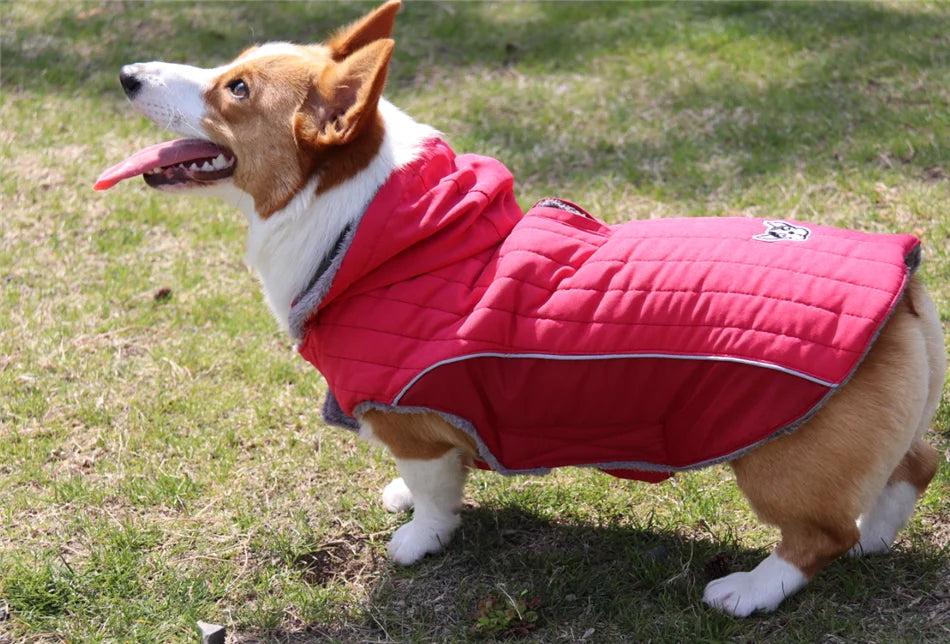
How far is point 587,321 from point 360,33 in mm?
1132

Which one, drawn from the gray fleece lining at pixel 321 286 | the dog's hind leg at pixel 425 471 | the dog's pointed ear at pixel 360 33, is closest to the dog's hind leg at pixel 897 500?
the dog's hind leg at pixel 425 471

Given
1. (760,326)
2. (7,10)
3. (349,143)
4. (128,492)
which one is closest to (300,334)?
(349,143)

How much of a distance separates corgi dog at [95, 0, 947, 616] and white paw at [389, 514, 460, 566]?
66 millimetres

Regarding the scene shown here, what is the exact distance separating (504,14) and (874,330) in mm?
5228

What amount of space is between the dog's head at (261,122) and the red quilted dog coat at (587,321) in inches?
7.5

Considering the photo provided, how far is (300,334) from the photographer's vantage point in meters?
2.60

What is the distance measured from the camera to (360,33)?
109 inches

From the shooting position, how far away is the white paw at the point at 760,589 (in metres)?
2.43

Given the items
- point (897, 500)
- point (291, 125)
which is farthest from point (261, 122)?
point (897, 500)

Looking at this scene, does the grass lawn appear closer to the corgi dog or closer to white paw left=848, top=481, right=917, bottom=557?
white paw left=848, top=481, right=917, bottom=557

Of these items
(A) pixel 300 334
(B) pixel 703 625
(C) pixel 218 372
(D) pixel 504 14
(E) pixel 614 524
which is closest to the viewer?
(B) pixel 703 625

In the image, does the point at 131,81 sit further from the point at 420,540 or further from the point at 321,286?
the point at 420,540

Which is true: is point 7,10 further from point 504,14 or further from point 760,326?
point 760,326

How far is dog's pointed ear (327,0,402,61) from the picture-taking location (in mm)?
2756
